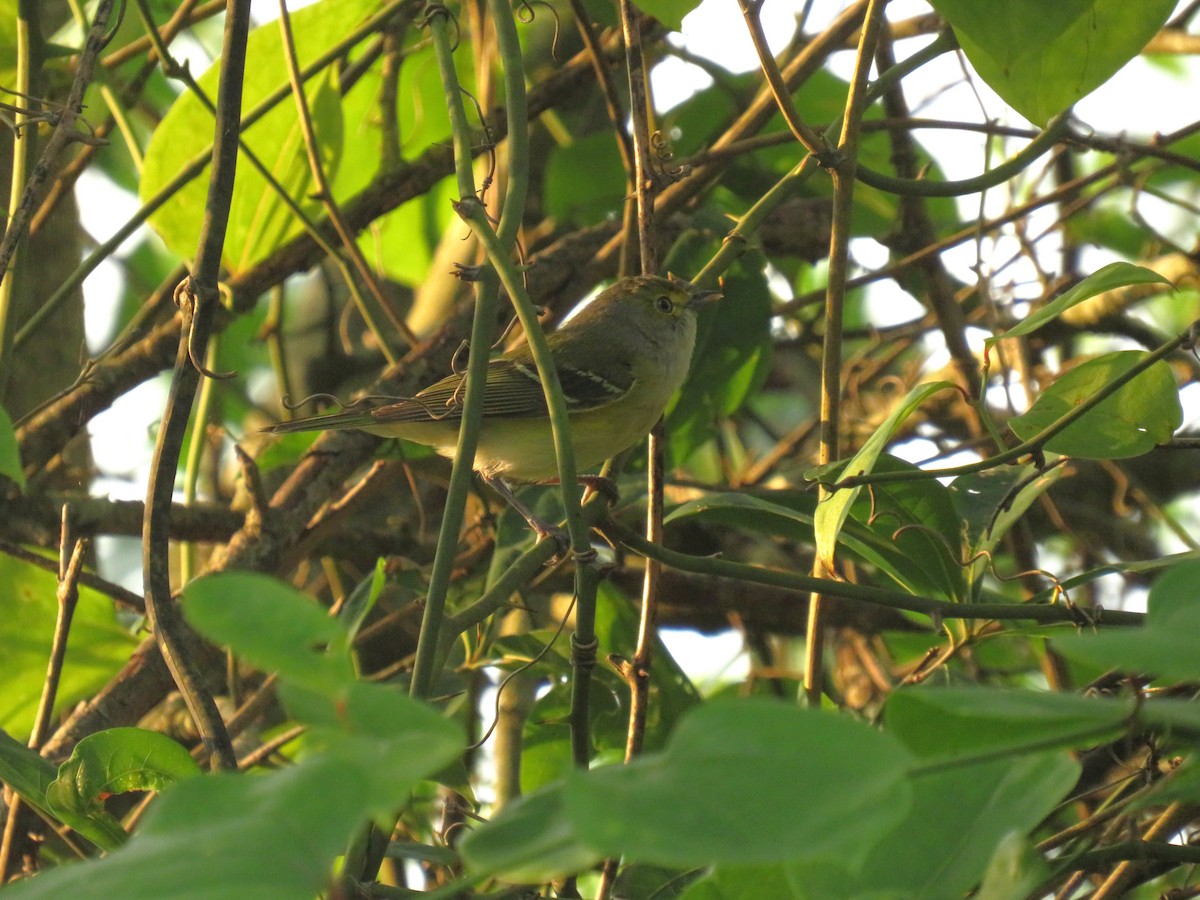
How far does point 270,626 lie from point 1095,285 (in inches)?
51.1

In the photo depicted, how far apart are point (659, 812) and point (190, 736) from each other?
2.74 m

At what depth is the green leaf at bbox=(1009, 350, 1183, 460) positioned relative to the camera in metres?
1.89

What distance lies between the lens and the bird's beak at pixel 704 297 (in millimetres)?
3082

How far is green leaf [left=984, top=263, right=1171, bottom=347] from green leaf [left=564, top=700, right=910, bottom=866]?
3.38 feet

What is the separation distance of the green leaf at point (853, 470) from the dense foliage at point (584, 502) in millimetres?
11

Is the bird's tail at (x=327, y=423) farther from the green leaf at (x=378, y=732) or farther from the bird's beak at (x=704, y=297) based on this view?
the green leaf at (x=378, y=732)

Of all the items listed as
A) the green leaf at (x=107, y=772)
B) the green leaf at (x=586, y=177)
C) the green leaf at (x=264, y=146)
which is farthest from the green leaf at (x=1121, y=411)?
the green leaf at (x=586, y=177)

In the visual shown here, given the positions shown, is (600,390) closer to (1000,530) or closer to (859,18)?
(859,18)

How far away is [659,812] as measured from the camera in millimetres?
740

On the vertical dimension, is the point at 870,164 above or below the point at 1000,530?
above

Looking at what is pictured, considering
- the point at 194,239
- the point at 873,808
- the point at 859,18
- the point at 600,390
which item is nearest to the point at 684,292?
the point at 600,390

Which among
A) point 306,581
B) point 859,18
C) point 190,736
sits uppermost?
point 859,18

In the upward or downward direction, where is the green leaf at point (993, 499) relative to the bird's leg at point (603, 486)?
downward

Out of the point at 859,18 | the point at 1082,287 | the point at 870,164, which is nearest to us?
the point at 1082,287
